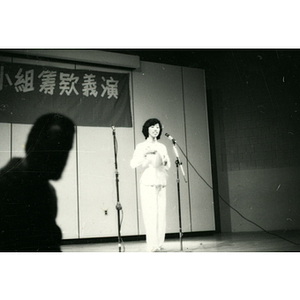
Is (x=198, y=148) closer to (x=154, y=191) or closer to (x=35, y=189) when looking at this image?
(x=154, y=191)

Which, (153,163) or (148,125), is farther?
(148,125)

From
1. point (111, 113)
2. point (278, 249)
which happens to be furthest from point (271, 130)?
point (111, 113)

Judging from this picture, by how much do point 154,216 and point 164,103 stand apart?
1210mm

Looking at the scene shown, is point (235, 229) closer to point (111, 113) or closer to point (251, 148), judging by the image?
point (251, 148)

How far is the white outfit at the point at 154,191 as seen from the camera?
11.6 feet

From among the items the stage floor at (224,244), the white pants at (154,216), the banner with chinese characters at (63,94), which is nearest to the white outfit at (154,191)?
the white pants at (154,216)

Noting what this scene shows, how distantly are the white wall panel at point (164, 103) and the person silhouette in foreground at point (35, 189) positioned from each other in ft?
2.60

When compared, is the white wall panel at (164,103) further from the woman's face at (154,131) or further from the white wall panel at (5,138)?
the white wall panel at (5,138)

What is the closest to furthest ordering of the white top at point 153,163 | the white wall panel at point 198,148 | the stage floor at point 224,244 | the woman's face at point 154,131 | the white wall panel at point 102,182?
the stage floor at point 224,244 → the white top at point 153,163 → the woman's face at point 154,131 → the white wall panel at point 102,182 → the white wall panel at point 198,148

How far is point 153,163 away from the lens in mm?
3629

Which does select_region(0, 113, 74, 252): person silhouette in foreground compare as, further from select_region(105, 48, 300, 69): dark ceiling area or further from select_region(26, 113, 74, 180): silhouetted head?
select_region(105, 48, 300, 69): dark ceiling area

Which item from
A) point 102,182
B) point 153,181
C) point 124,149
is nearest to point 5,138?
point 102,182

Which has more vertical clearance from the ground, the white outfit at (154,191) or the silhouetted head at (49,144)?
the silhouetted head at (49,144)

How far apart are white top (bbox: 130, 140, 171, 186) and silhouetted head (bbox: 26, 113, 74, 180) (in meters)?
0.88
